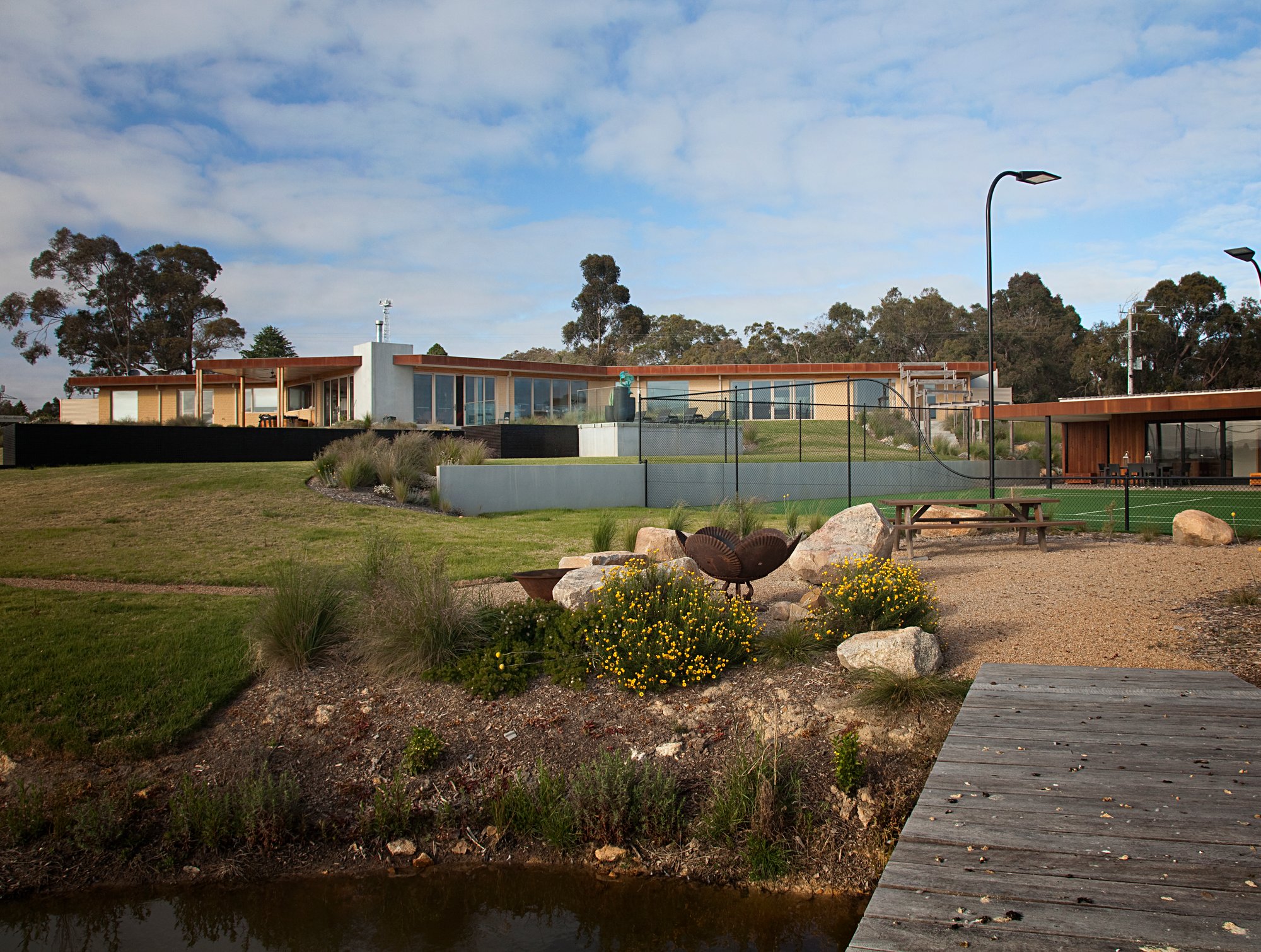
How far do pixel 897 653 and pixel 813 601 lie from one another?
1836 millimetres

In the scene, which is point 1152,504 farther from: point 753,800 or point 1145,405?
point 753,800

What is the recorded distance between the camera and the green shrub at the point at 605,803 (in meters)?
5.55

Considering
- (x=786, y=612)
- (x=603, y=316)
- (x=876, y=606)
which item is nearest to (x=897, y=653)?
(x=876, y=606)

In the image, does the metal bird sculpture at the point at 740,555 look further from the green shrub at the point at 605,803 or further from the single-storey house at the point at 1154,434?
the single-storey house at the point at 1154,434

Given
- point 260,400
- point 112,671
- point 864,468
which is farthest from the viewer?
point 260,400

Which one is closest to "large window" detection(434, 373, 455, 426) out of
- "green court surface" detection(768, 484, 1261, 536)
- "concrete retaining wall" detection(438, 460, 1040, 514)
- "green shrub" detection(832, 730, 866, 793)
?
"concrete retaining wall" detection(438, 460, 1040, 514)

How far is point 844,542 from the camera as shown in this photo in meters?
9.73

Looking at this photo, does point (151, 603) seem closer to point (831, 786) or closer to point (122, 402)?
point (831, 786)

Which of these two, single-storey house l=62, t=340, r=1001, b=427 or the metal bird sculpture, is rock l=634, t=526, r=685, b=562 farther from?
single-storey house l=62, t=340, r=1001, b=427

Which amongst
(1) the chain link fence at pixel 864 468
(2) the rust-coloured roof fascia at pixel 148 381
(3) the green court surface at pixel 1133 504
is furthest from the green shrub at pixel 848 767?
(2) the rust-coloured roof fascia at pixel 148 381

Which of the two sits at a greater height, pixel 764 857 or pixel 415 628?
pixel 415 628

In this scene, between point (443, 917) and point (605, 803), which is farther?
point (605, 803)

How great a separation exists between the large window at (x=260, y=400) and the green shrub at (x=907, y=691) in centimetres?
3591

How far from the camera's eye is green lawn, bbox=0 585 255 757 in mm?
6449
